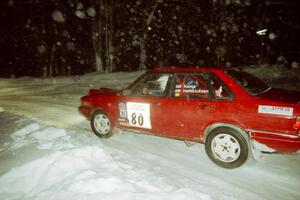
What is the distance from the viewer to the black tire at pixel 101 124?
22.0 ft

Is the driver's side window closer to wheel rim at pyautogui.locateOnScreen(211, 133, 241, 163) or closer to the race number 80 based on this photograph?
the race number 80

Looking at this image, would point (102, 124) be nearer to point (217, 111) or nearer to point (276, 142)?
point (217, 111)

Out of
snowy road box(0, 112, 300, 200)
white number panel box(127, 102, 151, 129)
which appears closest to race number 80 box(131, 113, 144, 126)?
white number panel box(127, 102, 151, 129)

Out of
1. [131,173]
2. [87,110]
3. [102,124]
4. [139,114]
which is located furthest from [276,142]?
[87,110]

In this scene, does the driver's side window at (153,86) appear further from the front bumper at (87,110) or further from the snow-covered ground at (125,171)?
the front bumper at (87,110)

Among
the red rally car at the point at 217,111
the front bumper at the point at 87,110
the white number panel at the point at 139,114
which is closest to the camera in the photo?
the red rally car at the point at 217,111

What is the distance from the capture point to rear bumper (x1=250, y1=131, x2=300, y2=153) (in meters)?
4.37

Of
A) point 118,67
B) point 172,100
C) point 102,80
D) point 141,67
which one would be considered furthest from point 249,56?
point 172,100

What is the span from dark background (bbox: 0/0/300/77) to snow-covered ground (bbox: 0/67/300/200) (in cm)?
2005

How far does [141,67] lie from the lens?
2631 centimetres

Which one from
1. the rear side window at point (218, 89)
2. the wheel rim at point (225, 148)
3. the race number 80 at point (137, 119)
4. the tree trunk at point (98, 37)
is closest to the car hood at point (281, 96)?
the rear side window at point (218, 89)

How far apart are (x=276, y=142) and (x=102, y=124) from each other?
3.89 meters

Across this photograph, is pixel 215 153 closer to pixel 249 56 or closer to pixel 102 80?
pixel 102 80

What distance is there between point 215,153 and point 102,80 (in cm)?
1547
